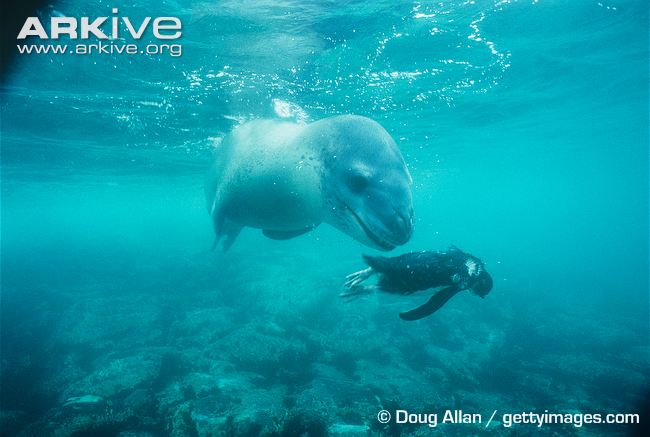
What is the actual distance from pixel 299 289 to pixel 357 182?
13229 mm

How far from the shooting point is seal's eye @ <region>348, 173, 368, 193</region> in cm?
254

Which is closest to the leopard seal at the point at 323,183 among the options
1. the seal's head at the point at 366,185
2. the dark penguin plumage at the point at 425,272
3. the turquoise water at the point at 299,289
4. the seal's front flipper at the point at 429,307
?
the seal's head at the point at 366,185

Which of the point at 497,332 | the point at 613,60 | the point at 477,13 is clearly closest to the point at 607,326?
the point at 497,332

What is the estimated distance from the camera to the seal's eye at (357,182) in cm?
254

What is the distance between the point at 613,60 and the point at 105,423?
1850 centimetres

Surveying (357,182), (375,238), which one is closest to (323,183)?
(357,182)

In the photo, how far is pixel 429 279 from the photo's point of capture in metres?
2.61

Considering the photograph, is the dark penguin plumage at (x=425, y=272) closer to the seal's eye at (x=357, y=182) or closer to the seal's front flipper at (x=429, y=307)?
the seal's front flipper at (x=429, y=307)

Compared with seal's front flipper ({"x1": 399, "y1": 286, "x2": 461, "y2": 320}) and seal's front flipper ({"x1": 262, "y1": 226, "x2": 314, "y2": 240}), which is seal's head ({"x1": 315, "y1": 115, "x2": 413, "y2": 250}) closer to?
seal's front flipper ({"x1": 399, "y1": 286, "x2": 461, "y2": 320})

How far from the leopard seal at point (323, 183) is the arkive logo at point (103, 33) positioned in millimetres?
3841

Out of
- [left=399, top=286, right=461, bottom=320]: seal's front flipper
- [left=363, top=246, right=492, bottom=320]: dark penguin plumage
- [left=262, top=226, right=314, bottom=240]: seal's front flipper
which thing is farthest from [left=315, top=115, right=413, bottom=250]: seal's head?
[left=262, top=226, right=314, bottom=240]: seal's front flipper

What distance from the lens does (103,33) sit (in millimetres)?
6875

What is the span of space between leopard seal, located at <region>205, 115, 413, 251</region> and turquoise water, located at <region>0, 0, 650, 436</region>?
1.89 meters

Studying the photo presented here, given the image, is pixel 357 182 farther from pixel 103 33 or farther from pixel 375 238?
pixel 103 33
